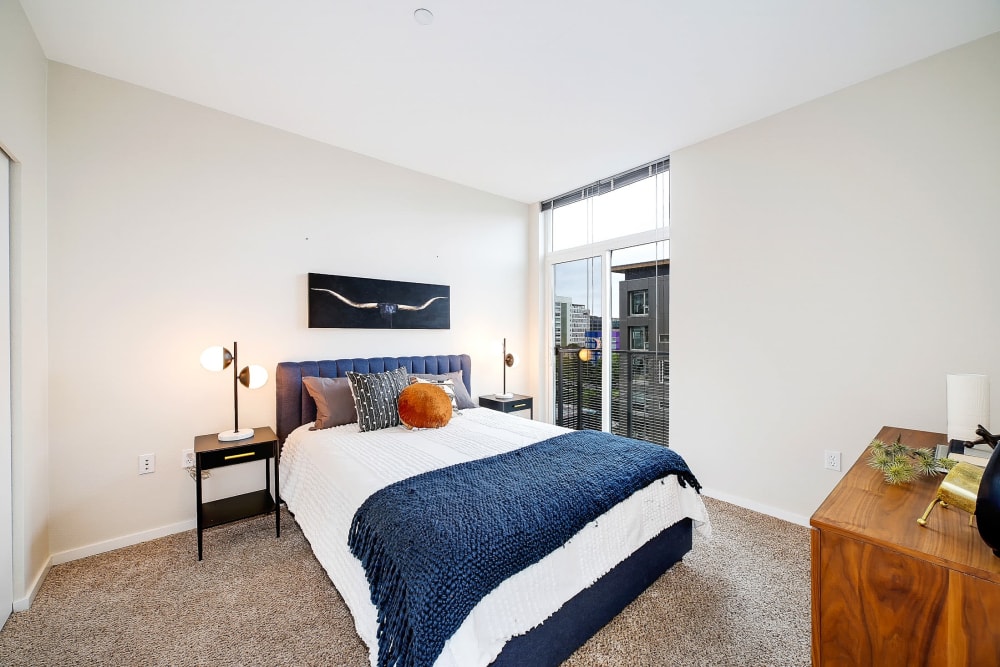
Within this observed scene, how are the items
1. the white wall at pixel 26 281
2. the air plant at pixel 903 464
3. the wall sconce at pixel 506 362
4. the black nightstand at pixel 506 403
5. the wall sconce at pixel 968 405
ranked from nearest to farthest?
the air plant at pixel 903 464 < the wall sconce at pixel 968 405 < the white wall at pixel 26 281 < the black nightstand at pixel 506 403 < the wall sconce at pixel 506 362

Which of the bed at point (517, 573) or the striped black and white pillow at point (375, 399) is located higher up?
the striped black and white pillow at point (375, 399)

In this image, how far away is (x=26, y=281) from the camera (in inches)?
77.9

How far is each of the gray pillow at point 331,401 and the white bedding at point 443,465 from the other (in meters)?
0.08

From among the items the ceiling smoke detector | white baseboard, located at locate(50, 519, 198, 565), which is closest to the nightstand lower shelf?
white baseboard, located at locate(50, 519, 198, 565)

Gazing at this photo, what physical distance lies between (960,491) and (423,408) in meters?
2.39

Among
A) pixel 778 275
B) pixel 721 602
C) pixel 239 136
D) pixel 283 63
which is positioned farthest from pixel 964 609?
pixel 239 136

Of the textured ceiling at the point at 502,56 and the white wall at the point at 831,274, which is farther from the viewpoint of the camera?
the white wall at the point at 831,274

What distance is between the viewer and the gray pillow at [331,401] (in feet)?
9.09

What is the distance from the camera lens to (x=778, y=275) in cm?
279

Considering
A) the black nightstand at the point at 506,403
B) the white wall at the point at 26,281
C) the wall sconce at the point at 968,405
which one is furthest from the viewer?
the black nightstand at the point at 506,403

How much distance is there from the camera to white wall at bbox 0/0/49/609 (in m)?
1.82

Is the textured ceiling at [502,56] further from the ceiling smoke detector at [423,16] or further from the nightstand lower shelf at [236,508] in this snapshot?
the nightstand lower shelf at [236,508]

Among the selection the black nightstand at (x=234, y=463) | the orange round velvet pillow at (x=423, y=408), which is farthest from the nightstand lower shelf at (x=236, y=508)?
the orange round velvet pillow at (x=423, y=408)

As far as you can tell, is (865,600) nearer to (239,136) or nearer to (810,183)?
(810,183)
